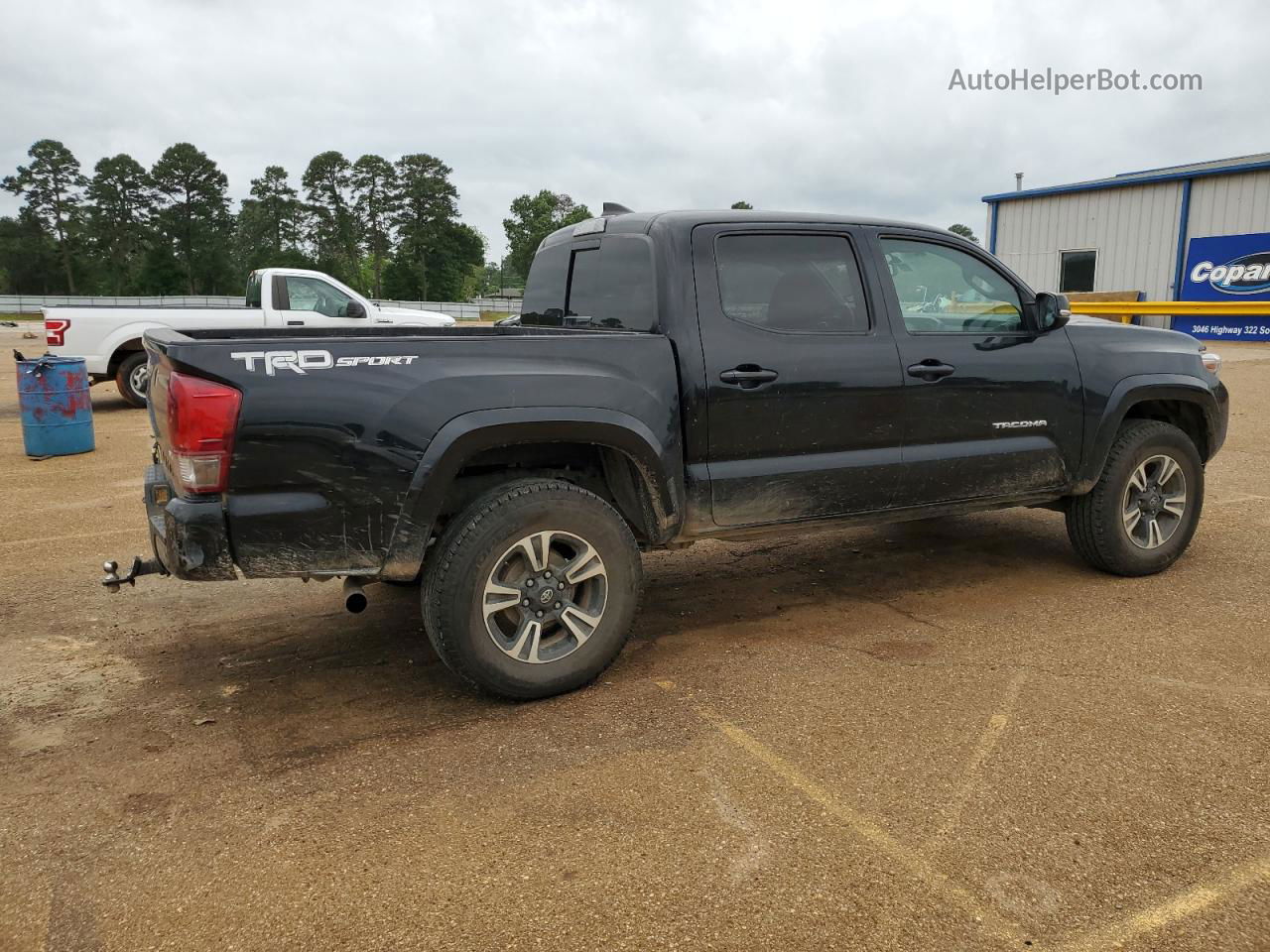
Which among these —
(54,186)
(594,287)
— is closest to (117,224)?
(54,186)

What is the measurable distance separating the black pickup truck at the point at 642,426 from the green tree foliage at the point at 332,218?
73.5m

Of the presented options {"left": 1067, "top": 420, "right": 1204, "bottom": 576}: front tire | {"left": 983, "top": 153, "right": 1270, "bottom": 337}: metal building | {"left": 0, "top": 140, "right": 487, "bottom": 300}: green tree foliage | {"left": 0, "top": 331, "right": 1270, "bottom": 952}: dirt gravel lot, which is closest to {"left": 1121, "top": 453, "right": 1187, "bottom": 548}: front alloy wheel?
{"left": 1067, "top": 420, "right": 1204, "bottom": 576}: front tire

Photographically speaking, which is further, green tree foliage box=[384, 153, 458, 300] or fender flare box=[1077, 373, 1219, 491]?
green tree foliage box=[384, 153, 458, 300]

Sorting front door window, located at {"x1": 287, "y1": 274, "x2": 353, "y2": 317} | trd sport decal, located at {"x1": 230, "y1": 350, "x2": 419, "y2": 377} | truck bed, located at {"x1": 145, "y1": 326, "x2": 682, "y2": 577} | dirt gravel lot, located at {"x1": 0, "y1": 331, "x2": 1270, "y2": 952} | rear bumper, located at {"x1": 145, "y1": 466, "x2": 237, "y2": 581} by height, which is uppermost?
front door window, located at {"x1": 287, "y1": 274, "x2": 353, "y2": 317}

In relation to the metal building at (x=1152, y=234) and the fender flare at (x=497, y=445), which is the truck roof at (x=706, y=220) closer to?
the fender flare at (x=497, y=445)

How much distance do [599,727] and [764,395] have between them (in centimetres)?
155

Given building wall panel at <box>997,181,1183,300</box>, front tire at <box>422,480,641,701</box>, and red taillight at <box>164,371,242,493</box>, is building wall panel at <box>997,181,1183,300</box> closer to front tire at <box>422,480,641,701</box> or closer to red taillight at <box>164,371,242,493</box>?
front tire at <box>422,480,641,701</box>

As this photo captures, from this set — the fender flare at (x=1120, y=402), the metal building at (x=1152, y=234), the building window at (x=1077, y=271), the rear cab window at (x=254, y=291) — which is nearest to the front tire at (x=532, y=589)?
the fender flare at (x=1120, y=402)

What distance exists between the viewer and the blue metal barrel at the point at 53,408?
8.95 m

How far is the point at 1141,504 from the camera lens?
17.1 ft

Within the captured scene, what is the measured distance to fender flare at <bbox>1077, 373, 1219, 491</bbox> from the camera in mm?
4914

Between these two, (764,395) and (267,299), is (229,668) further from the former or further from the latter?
(267,299)

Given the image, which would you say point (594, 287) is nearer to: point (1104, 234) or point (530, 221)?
point (1104, 234)

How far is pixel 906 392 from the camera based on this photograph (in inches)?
171
